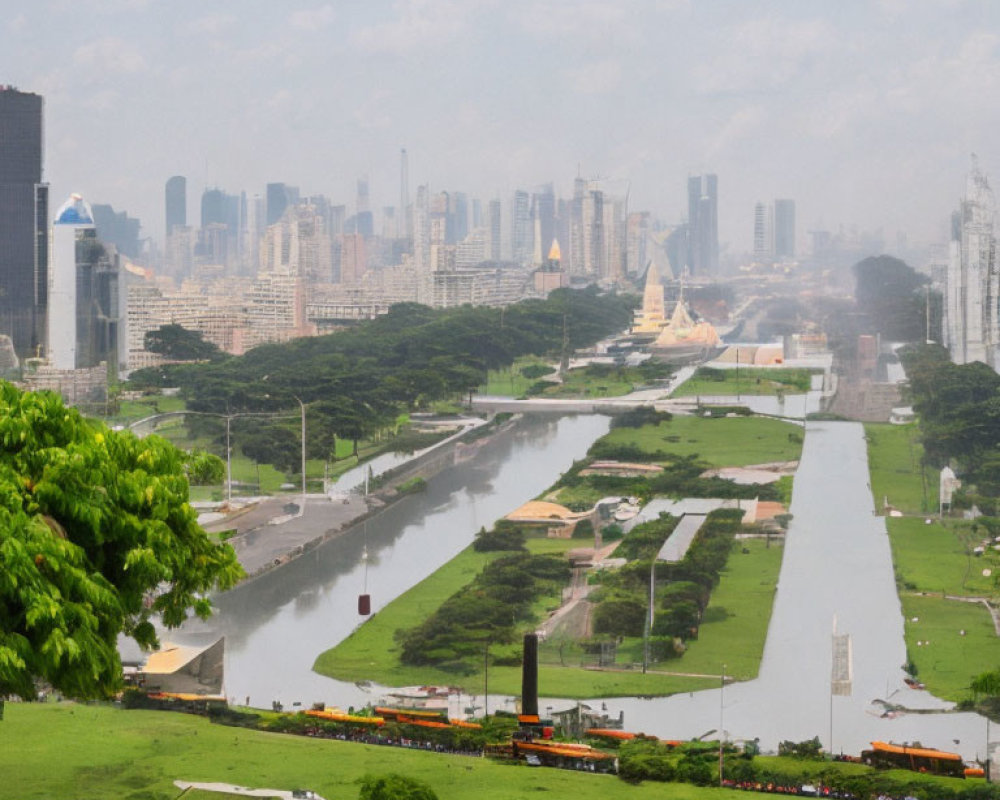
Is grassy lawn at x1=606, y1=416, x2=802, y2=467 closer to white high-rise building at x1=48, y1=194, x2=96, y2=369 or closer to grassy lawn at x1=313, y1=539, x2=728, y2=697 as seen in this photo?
grassy lawn at x1=313, y1=539, x2=728, y2=697

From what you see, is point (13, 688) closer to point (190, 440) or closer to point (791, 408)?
point (190, 440)

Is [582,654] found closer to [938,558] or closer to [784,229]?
[938,558]

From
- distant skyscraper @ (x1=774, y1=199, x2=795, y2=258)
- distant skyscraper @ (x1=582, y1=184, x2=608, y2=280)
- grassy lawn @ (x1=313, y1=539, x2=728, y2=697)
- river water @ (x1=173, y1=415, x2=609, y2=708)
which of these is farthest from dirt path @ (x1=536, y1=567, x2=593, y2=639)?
distant skyscraper @ (x1=582, y1=184, x2=608, y2=280)

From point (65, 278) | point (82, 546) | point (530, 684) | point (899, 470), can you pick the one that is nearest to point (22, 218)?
point (65, 278)

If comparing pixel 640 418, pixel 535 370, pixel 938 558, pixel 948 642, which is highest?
pixel 535 370

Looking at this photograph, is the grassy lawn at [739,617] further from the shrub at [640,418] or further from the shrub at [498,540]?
the shrub at [640,418]

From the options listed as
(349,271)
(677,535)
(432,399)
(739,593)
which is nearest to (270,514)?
(677,535)
